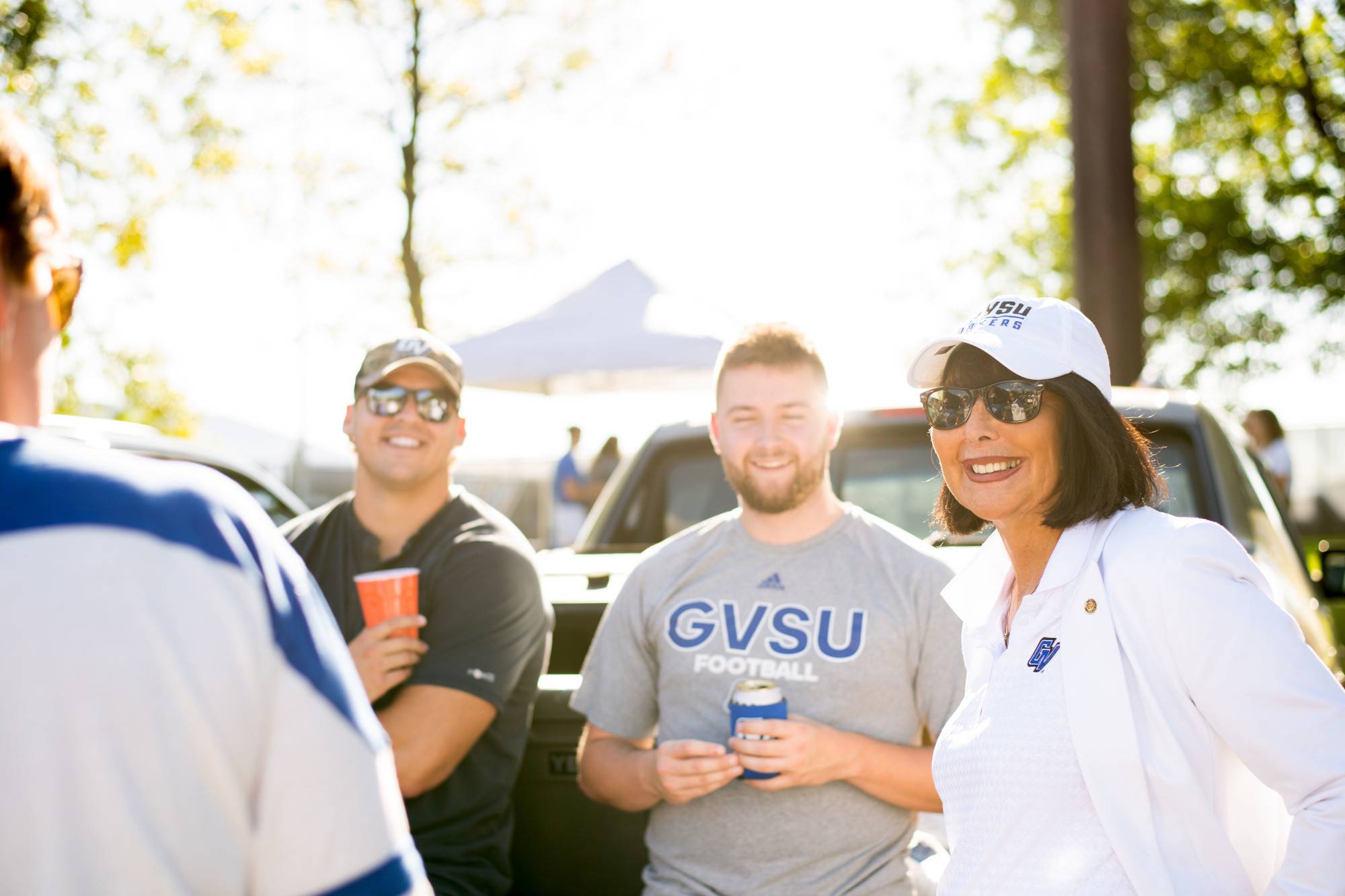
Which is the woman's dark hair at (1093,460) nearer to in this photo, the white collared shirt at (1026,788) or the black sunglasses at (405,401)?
the white collared shirt at (1026,788)

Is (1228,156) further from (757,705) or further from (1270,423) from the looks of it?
(757,705)

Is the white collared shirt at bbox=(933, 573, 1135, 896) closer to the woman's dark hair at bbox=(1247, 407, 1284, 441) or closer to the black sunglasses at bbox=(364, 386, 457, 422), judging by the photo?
the black sunglasses at bbox=(364, 386, 457, 422)

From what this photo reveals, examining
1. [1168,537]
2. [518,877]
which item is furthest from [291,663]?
[518,877]

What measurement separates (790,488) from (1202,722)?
1.34 metres

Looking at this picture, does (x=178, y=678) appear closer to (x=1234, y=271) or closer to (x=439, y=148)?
(x=439, y=148)

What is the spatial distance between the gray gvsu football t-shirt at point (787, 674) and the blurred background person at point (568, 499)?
30.1ft

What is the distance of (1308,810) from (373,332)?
17.9m

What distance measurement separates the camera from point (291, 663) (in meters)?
1.05

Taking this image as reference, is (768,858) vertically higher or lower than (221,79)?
lower

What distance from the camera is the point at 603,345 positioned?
8.73 m

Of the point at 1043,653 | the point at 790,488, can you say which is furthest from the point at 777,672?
the point at 1043,653

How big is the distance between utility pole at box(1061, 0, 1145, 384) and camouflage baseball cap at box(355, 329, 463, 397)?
7267 mm

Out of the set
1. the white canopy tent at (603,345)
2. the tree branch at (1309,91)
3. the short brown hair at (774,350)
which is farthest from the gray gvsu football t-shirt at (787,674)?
the tree branch at (1309,91)

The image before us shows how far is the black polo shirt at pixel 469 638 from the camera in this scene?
116 inches
